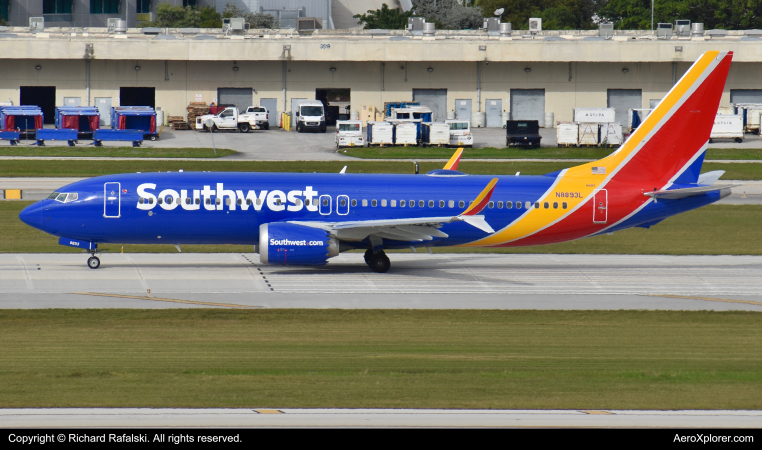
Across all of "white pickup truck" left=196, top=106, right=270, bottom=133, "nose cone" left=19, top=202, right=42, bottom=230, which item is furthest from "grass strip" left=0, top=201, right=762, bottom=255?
"white pickup truck" left=196, top=106, right=270, bottom=133

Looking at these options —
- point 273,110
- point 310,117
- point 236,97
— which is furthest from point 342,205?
point 236,97

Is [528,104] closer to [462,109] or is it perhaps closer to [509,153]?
[462,109]

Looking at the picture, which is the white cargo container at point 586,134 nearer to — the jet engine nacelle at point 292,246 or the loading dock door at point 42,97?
the jet engine nacelle at point 292,246

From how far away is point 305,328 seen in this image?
97.2ft

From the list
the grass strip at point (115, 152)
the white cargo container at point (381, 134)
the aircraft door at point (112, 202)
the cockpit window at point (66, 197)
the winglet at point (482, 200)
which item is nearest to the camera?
the winglet at point (482, 200)

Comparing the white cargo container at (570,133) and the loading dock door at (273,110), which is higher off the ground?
the loading dock door at (273,110)

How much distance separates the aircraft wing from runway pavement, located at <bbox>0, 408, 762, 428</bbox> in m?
19.0

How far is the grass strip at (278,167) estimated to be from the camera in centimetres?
7281

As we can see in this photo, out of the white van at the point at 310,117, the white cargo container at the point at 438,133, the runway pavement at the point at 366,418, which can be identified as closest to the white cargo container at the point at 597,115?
the white cargo container at the point at 438,133

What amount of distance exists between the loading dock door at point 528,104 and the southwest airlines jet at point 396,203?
67.9 m

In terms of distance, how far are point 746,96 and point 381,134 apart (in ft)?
157

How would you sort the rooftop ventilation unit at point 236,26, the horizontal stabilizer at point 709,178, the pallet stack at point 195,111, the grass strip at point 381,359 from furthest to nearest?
the rooftop ventilation unit at point 236,26
the pallet stack at point 195,111
the horizontal stabilizer at point 709,178
the grass strip at point 381,359

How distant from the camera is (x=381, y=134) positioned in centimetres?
9212

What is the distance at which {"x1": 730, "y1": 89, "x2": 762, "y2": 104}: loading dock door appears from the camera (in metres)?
108
